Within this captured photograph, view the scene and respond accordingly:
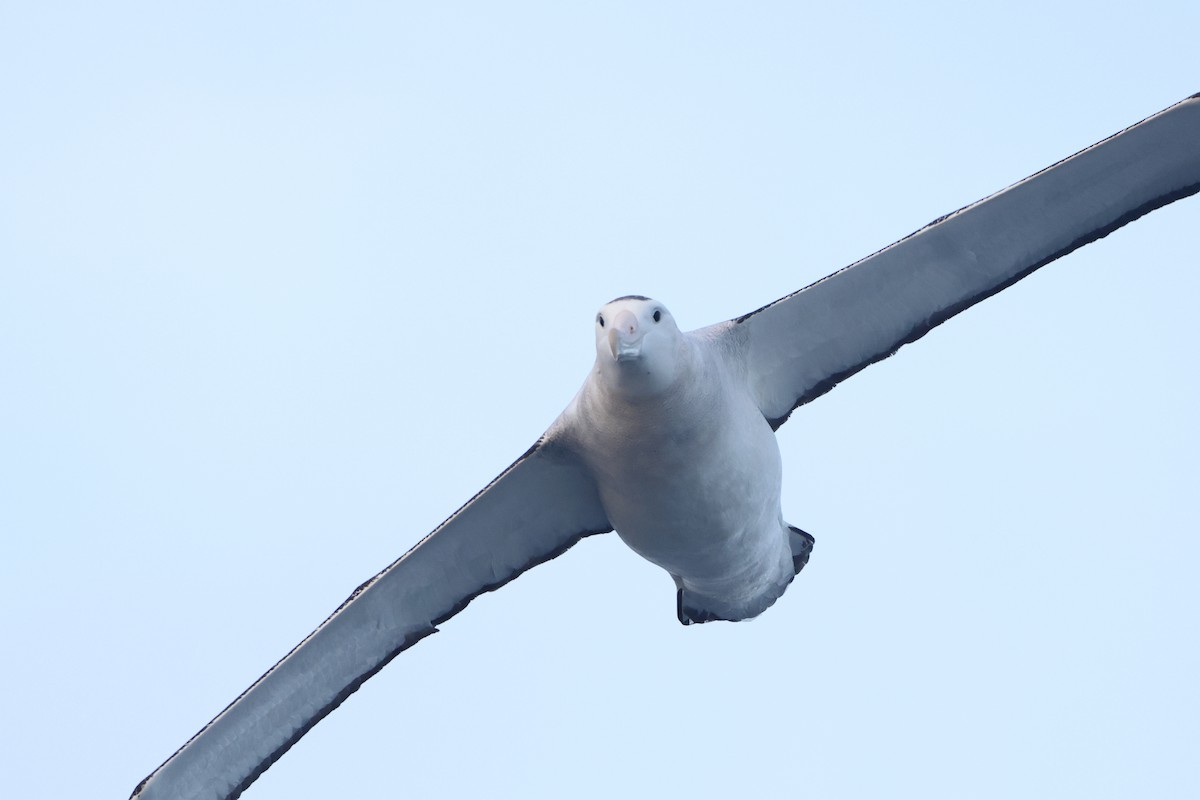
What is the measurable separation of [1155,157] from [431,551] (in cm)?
587

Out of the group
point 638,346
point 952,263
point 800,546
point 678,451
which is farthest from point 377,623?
point 952,263

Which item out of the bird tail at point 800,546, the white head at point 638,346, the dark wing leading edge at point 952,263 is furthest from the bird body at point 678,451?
the bird tail at point 800,546

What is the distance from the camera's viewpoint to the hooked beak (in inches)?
441

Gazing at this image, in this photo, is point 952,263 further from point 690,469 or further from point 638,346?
point 638,346

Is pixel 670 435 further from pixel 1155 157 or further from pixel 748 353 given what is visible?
pixel 1155 157

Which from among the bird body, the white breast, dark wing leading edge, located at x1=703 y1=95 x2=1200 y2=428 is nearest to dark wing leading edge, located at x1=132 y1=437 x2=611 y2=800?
the bird body

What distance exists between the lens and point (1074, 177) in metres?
13.0

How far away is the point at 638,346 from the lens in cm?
1127

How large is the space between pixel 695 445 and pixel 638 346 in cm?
109

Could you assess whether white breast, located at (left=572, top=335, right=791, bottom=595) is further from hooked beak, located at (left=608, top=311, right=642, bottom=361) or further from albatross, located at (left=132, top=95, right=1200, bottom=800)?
hooked beak, located at (left=608, top=311, right=642, bottom=361)

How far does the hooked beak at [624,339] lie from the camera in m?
11.2

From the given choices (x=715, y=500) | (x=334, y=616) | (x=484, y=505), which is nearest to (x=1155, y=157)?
(x=715, y=500)

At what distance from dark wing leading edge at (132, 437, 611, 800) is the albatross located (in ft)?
0.05

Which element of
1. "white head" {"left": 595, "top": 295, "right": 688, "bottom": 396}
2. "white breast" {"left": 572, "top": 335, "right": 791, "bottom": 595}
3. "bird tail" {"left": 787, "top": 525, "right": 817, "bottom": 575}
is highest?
"white head" {"left": 595, "top": 295, "right": 688, "bottom": 396}
